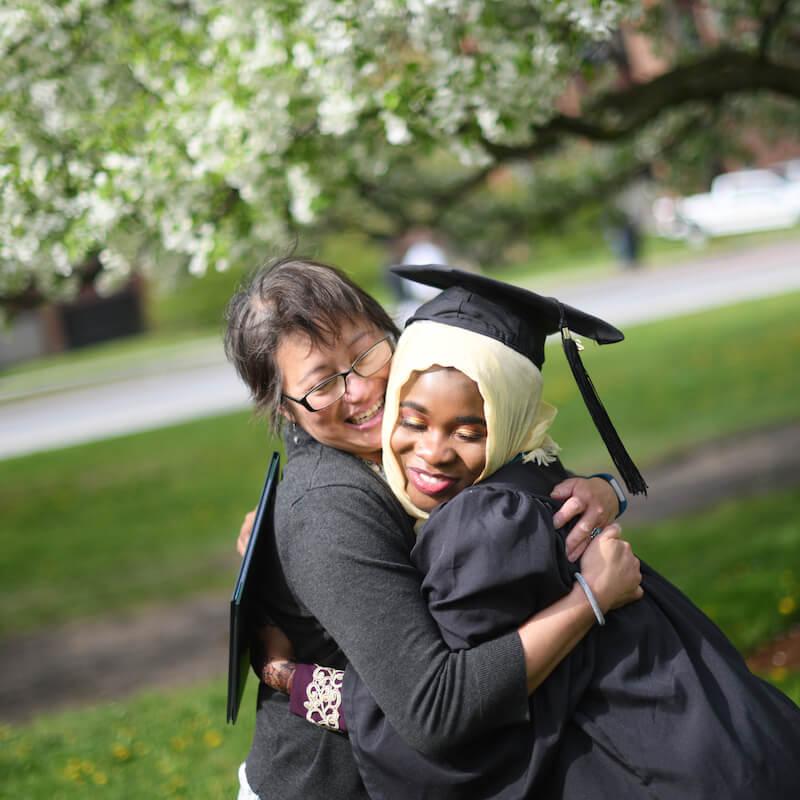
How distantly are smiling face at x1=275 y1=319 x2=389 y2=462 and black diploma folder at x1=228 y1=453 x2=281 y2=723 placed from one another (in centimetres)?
15

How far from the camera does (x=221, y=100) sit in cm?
472

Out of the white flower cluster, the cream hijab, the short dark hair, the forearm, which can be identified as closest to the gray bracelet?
the forearm

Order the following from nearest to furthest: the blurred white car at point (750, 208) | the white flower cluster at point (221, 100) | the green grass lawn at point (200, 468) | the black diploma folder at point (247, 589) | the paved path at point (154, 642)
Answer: the black diploma folder at point (247, 589) → the white flower cluster at point (221, 100) → the paved path at point (154, 642) → the green grass lawn at point (200, 468) → the blurred white car at point (750, 208)

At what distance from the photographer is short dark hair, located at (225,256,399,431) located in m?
2.62

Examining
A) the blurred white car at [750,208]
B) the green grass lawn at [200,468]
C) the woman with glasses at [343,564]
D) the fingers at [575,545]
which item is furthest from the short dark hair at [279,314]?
the blurred white car at [750,208]

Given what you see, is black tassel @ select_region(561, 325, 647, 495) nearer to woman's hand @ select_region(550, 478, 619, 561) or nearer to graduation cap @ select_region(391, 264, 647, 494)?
graduation cap @ select_region(391, 264, 647, 494)

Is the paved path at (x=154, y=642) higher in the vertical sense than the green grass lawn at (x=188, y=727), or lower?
lower

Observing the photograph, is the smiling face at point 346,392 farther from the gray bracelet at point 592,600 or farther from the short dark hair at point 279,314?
the gray bracelet at point 592,600

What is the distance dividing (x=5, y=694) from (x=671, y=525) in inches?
198

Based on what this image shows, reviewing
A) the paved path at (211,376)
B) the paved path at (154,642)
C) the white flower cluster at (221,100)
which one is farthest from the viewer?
the paved path at (211,376)

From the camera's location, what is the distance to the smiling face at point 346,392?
2.61m

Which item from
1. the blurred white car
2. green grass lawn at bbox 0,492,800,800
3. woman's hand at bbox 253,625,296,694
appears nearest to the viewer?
woman's hand at bbox 253,625,296,694

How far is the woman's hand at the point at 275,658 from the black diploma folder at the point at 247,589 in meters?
0.03

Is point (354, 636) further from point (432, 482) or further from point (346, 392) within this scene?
point (346, 392)
